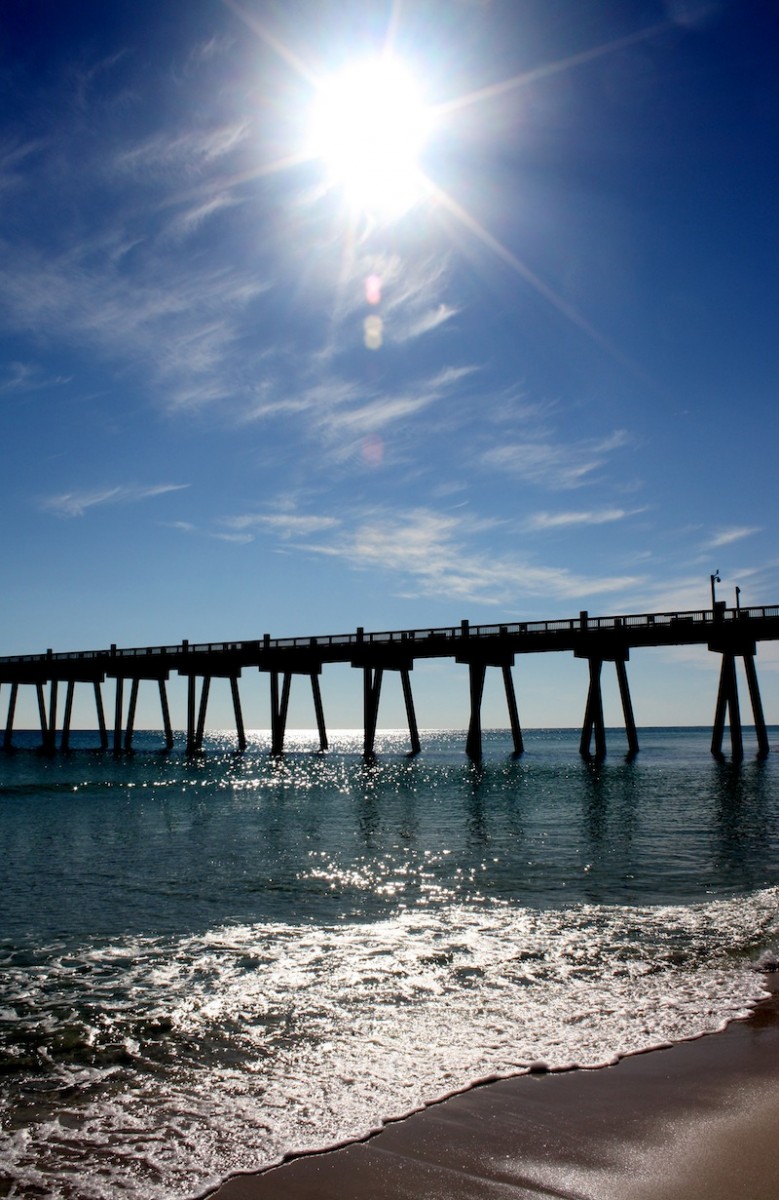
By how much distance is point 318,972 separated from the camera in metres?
7.53

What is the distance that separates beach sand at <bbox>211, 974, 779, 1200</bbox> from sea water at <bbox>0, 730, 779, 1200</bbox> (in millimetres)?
234

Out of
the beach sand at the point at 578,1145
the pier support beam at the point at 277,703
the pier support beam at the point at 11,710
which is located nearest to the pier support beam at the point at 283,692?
the pier support beam at the point at 277,703

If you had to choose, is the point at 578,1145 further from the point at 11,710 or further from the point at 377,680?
the point at 11,710

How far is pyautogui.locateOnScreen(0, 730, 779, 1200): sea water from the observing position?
4.58 meters

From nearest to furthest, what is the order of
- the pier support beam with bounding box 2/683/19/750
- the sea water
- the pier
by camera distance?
the sea water
the pier
the pier support beam with bounding box 2/683/19/750

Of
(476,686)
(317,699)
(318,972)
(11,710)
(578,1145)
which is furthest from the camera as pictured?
(11,710)

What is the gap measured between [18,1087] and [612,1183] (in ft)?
12.8

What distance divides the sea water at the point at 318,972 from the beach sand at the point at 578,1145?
234 mm

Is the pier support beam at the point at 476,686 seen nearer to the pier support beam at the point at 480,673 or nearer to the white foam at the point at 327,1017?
the pier support beam at the point at 480,673

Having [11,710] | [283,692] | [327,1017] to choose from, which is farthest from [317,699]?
[327,1017]

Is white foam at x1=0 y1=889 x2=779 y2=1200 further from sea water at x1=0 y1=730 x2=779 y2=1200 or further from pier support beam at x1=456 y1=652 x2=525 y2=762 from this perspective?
pier support beam at x1=456 y1=652 x2=525 y2=762

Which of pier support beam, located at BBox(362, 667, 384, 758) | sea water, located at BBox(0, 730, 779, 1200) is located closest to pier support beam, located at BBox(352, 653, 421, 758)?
pier support beam, located at BBox(362, 667, 384, 758)

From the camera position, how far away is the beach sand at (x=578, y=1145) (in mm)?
3646

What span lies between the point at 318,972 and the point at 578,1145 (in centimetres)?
393
